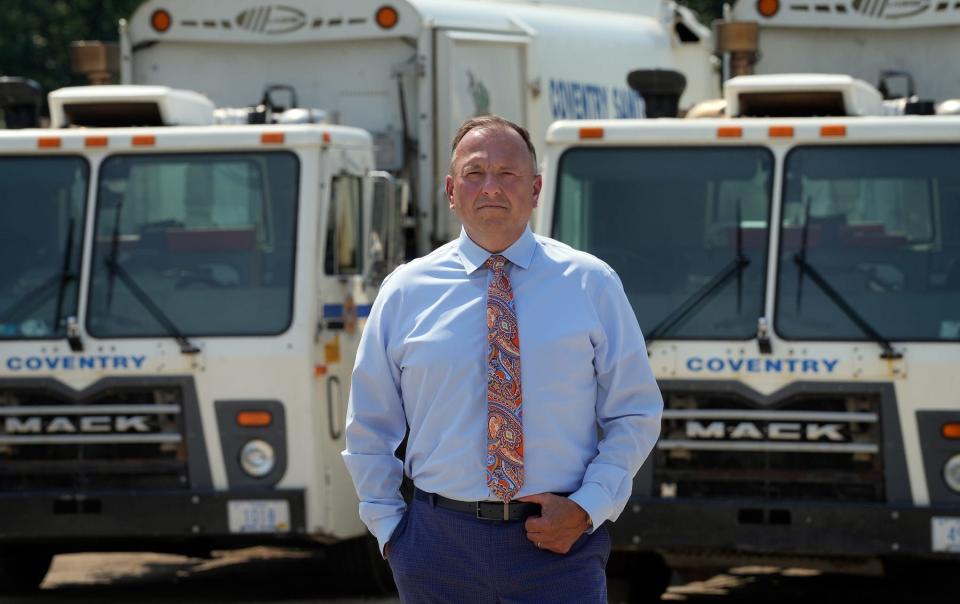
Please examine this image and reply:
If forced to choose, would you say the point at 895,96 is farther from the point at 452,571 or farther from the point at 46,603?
the point at 452,571

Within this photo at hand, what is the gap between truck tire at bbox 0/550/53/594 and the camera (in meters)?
9.39

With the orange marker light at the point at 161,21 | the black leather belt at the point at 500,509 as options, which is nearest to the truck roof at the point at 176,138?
the orange marker light at the point at 161,21

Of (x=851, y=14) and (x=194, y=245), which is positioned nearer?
(x=194, y=245)

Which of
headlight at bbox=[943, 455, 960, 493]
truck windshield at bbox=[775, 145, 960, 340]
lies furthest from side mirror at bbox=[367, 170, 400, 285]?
headlight at bbox=[943, 455, 960, 493]

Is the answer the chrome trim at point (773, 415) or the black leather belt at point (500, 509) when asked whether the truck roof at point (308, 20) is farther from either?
the black leather belt at point (500, 509)

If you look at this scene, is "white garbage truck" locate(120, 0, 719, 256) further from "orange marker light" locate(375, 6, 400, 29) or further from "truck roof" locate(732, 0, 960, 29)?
"truck roof" locate(732, 0, 960, 29)

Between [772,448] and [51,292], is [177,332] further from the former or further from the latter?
[772,448]

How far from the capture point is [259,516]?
27.1 ft

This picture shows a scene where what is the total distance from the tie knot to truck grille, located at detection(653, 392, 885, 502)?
11.8 ft

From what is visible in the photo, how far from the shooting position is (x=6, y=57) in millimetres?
23500

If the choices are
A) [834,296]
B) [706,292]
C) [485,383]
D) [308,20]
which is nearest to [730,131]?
[706,292]

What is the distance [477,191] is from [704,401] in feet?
12.1

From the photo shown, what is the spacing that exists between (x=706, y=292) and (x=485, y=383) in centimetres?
381

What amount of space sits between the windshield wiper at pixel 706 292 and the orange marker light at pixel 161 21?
12.5 ft
